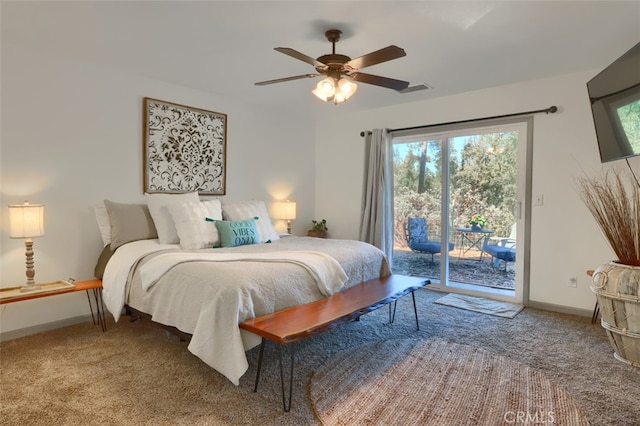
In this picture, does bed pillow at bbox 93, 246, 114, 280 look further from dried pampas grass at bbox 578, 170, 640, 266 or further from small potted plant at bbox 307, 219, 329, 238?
dried pampas grass at bbox 578, 170, 640, 266

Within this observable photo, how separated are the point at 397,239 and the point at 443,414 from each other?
310cm

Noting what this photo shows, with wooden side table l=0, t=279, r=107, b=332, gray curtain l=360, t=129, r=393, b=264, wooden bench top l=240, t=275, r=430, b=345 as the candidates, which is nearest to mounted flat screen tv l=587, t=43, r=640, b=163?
wooden bench top l=240, t=275, r=430, b=345

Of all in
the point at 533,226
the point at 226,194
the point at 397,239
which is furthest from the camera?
the point at 397,239

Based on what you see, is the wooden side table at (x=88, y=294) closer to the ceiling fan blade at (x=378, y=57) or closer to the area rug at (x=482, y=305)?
the ceiling fan blade at (x=378, y=57)

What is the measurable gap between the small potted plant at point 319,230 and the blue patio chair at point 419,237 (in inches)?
46.3

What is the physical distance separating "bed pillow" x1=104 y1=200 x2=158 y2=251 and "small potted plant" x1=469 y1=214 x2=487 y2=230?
346cm

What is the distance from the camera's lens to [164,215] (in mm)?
3260

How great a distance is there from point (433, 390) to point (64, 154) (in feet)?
11.3

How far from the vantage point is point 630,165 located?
3.15 meters

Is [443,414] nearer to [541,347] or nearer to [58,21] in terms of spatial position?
[541,347]

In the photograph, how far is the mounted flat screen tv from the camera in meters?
2.39

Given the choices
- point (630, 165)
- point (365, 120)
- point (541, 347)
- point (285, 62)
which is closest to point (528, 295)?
point (541, 347)

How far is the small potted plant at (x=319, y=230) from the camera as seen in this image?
5145 millimetres

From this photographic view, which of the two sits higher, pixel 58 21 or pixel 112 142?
pixel 58 21
